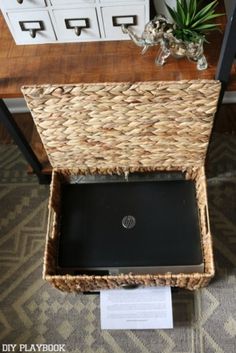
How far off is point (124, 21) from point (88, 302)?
793 millimetres

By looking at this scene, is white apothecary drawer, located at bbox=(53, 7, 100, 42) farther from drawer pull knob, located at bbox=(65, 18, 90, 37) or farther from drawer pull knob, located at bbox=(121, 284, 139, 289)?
drawer pull knob, located at bbox=(121, 284, 139, 289)

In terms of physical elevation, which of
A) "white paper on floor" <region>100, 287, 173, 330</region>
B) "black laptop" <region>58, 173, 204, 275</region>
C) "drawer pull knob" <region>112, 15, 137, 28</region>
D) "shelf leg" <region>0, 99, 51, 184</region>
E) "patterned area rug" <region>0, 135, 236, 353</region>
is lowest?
"patterned area rug" <region>0, 135, 236, 353</region>

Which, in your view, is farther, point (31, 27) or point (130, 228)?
point (130, 228)

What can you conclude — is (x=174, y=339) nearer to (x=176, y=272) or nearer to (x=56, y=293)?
(x=176, y=272)

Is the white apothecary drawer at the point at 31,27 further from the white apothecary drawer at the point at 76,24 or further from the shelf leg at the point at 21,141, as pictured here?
the shelf leg at the point at 21,141

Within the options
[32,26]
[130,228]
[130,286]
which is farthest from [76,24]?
[130,286]

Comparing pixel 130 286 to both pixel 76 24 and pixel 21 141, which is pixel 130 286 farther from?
pixel 76 24

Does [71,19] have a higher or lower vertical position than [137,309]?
higher

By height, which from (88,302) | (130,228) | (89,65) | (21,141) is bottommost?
(88,302)

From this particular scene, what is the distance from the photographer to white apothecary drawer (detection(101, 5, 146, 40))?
2.85ft

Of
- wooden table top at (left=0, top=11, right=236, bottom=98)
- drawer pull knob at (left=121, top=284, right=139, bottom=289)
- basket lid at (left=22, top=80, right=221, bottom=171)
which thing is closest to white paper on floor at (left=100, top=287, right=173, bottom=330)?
drawer pull knob at (left=121, top=284, right=139, bottom=289)

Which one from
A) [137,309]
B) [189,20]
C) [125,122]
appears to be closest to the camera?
A: [189,20]

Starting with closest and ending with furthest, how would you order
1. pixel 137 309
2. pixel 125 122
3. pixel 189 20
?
pixel 189 20 → pixel 125 122 → pixel 137 309

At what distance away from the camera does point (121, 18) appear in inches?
35.2
